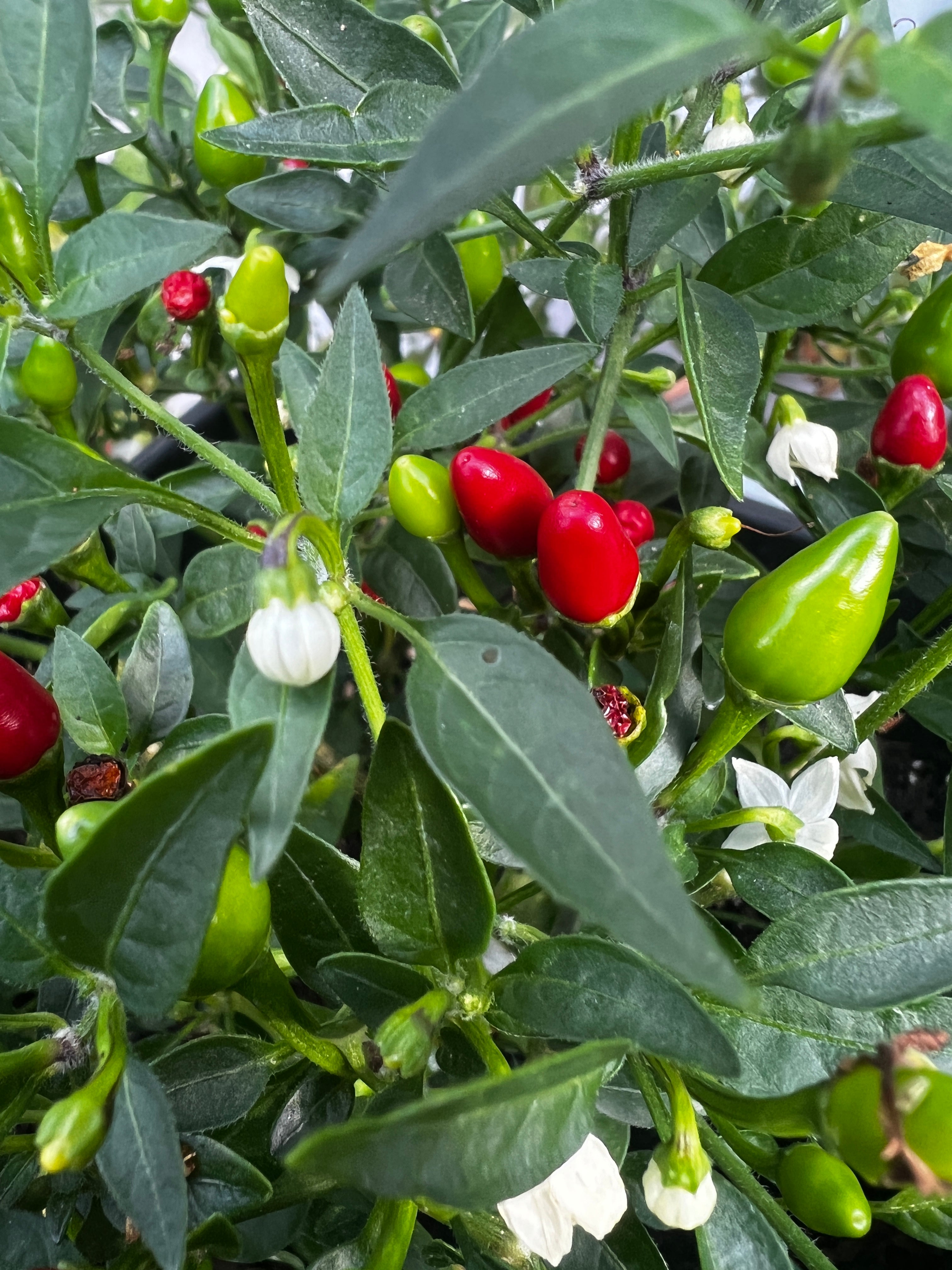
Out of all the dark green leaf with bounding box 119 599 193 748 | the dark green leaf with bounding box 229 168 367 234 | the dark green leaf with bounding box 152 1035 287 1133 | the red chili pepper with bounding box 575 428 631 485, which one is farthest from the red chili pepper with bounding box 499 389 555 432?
the dark green leaf with bounding box 152 1035 287 1133

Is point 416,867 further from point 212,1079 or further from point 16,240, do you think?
point 16,240

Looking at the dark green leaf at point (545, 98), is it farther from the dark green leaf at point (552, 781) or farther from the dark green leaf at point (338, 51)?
the dark green leaf at point (338, 51)

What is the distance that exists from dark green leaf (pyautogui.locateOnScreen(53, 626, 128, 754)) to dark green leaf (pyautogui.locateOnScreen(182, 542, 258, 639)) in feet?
0.16

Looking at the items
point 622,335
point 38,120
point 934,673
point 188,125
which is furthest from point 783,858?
point 188,125

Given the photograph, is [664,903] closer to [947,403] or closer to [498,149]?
[498,149]

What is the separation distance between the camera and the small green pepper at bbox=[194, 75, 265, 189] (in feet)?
1.63

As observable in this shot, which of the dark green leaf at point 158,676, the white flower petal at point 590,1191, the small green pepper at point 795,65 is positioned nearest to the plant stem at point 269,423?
the dark green leaf at point 158,676

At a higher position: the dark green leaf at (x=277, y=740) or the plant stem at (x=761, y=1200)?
the dark green leaf at (x=277, y=740)

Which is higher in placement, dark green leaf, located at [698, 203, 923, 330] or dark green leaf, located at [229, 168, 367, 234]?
dark green leaf, located at [229, 168, 367, 234]

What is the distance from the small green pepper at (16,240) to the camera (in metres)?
0.31

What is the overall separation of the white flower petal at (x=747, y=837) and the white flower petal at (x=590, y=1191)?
5.5 inches

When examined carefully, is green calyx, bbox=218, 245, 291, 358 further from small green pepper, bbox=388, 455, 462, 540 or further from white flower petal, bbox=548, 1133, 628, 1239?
white flower petal, bbox=548, 1133, 628, 1239

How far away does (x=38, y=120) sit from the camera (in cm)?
30

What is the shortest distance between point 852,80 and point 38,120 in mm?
253
